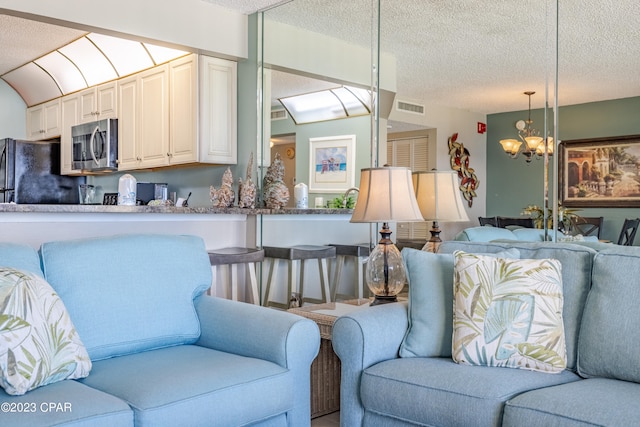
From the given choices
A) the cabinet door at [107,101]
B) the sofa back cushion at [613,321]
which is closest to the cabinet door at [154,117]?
the cabinet door at [107,101]

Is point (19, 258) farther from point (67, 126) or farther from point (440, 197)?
point (67, 126)

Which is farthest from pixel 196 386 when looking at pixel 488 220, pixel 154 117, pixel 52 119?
pixel 52 119

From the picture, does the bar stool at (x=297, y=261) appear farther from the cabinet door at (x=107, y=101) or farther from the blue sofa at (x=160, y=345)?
the cabinet door at (x=107, y=101)

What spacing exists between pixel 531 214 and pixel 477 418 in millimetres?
1397

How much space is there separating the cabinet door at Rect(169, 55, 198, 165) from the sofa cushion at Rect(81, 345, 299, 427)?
8.90 ft

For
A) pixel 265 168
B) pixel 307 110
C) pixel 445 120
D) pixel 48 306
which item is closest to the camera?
pixel 48 306

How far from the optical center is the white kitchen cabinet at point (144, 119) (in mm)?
5113

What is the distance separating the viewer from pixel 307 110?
14.2ft

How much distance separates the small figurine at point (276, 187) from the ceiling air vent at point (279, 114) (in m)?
0.27

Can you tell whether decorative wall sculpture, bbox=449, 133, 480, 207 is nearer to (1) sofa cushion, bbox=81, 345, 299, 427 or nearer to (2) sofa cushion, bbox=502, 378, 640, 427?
(2) sofa cushion, bbox=502, 378, 640, 427

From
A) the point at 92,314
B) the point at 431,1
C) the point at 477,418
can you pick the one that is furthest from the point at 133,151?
the point at 477,418

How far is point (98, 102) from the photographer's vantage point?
5.95 metres

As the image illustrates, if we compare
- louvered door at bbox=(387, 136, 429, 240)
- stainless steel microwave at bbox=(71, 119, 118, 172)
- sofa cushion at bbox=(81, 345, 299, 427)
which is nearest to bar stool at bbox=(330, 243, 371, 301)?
louvered door at bbox=(387, 136, 429, 240)

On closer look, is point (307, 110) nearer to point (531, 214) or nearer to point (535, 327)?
point (531, 214)
